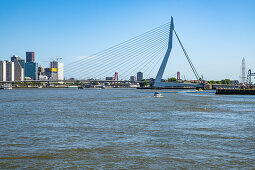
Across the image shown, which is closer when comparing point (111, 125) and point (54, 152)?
point (54, 152)

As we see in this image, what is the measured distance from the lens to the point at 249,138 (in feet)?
47.8

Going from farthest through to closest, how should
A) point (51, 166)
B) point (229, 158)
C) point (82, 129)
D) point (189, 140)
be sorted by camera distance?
point (82, 129), point (189, 140), point (229, 158), point (51, 166)

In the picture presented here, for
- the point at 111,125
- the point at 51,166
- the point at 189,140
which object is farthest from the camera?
the point at 111,125

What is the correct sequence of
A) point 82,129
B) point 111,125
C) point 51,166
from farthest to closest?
1. point 111,125
2. point 82,129
3. point 51,166

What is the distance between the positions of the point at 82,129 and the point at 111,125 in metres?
2.20

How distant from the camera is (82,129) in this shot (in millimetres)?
17328

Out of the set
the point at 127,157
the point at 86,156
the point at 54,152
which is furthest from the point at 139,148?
the point at 54,152

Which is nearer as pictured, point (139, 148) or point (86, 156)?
point (86, 156)

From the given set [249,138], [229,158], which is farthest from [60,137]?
[249,138]

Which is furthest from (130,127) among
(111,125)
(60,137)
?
(60,137)

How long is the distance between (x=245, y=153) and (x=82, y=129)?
8.87 m

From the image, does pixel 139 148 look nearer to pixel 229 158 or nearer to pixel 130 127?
pixel 229 158

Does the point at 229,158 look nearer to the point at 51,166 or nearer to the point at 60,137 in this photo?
the point at 51,166

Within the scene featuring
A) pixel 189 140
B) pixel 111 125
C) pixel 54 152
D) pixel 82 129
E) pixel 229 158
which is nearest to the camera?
pixel 229 158
